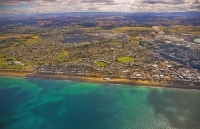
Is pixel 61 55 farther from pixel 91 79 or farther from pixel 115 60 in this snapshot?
pixel 91 79

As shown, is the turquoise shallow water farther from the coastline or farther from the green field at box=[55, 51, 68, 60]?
the green field at box=[55, 51, 68, 60]

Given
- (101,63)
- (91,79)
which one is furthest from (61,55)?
(91,79)

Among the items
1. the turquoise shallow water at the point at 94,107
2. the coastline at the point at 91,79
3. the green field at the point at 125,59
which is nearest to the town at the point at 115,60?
the green field at the point at 125,59

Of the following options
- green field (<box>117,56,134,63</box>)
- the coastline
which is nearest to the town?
green field (<box>117,56,134,63</box>)

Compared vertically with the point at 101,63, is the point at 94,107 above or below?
below

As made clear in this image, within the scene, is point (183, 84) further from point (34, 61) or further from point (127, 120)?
point (34, 61)

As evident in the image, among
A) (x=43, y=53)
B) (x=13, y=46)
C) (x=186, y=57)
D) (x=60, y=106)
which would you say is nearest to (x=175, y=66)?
(x=186, y=57)

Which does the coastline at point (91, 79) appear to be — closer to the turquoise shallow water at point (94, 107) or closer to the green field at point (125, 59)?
the turquoise shallow water at point (94, 107)

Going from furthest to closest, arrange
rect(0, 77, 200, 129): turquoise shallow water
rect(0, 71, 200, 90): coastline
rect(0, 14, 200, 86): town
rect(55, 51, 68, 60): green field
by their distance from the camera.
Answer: rect(55, 51, 68, 60): green field → rect(0, 14, 200, 86): town → rect(0, 71, 200, 90): coastline → rect(0, 77, 200, 129): turquoise shallow water
